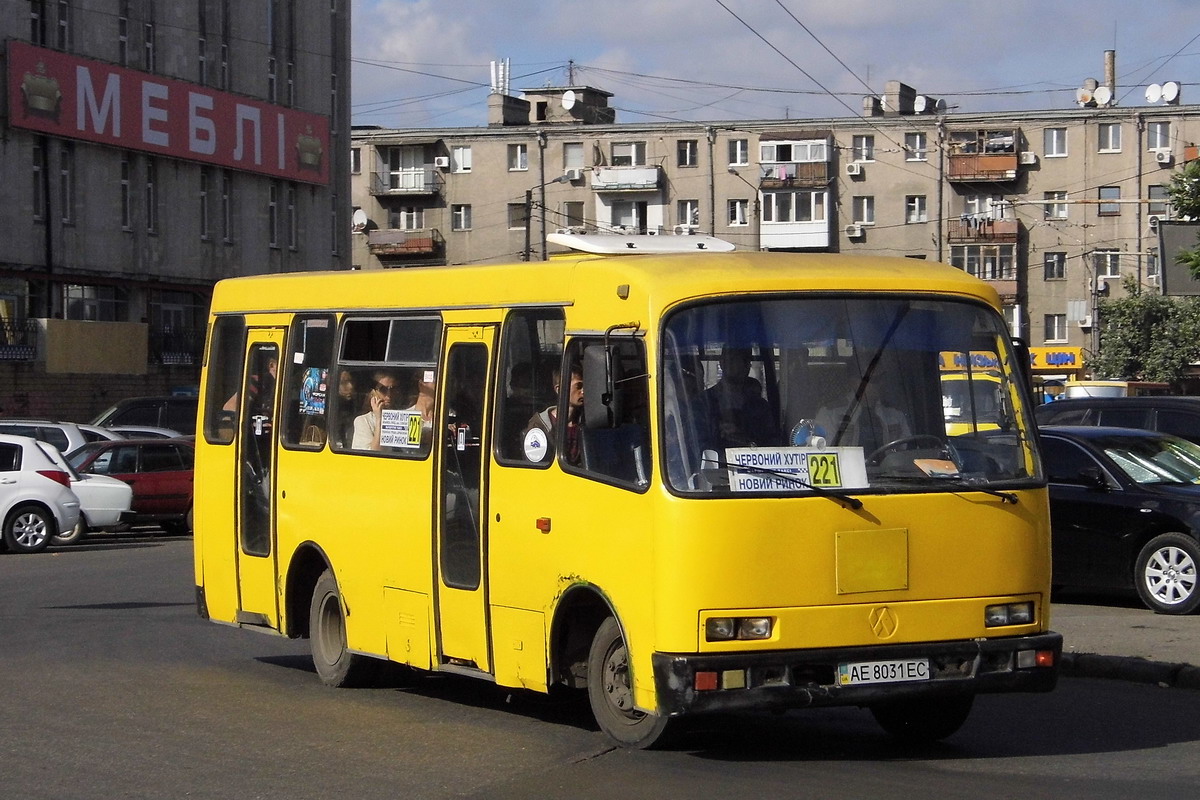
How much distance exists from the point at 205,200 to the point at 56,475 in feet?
109

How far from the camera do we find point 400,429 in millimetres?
10422

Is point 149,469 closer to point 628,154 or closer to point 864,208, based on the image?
point 864,208

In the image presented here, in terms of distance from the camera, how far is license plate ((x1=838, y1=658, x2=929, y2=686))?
8.02m

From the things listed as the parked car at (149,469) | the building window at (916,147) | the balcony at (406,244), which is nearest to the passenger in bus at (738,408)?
the parked car at (149,469)

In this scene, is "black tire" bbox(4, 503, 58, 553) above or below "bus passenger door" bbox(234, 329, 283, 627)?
below

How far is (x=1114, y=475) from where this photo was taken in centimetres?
1516

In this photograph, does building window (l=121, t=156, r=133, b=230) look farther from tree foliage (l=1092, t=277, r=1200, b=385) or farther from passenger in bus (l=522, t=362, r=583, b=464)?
passenger in bus (l=522, t=362, r=583, b=464)

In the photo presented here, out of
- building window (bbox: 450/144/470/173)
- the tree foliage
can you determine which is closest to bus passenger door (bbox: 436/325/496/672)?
the tree foliage

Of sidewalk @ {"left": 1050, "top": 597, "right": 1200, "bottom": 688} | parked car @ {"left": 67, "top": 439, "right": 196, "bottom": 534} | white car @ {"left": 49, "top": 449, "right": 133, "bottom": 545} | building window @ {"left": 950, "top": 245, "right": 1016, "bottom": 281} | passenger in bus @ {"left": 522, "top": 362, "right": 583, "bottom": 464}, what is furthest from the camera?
building window @ {"left": 950, "top": 245, "right": 1016, "bottom": 281}

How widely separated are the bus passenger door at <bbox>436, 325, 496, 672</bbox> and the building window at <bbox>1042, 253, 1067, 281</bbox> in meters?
72.4

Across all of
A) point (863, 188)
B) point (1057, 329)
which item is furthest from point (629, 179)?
point (1057, 329)

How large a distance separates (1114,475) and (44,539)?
15.0 metres

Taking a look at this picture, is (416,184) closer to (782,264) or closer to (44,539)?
(44,539)

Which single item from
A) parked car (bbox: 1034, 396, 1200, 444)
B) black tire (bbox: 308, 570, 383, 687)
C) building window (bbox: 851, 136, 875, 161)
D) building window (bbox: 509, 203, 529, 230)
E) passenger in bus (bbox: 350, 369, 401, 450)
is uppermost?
building window (bbox: 851, 136, 875, 161)
